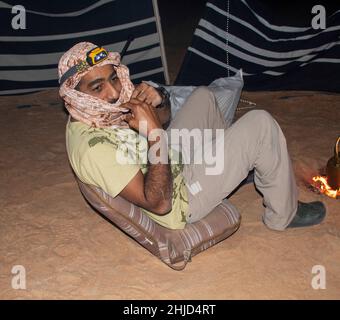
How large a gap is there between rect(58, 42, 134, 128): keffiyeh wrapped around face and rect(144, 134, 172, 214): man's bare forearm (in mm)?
335

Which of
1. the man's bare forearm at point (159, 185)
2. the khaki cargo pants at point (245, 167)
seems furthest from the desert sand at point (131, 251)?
the man's bare forearm at point (159, 185)

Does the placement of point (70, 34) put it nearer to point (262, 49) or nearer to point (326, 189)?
point (262, 49)

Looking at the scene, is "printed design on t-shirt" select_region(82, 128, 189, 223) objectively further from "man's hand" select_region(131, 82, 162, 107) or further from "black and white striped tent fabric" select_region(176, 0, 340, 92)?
"black and white striped tent fabric" select_region(176, 0, 340, 92)

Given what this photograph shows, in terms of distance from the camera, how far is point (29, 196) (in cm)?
418

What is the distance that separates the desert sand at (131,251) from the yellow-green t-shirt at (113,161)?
1.61 feet

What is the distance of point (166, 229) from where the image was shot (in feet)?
9.43

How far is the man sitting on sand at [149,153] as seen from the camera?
247 cm

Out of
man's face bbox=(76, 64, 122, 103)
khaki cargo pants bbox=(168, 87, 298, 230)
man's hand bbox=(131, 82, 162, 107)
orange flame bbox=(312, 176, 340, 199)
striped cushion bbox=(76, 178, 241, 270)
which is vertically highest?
man's face bbox=(76, 64, 122, 103)

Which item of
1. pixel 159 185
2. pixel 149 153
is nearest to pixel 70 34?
pixel 149 153

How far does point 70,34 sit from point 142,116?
13.4 ft

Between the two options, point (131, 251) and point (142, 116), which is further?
point (131, 251)

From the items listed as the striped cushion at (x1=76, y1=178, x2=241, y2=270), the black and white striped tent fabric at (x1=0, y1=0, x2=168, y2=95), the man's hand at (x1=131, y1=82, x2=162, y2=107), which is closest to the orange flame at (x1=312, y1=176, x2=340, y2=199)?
the striped cushion at (x1=76, y1=178, x2=241, y2=270)

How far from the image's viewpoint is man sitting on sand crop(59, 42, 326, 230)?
247 cm
